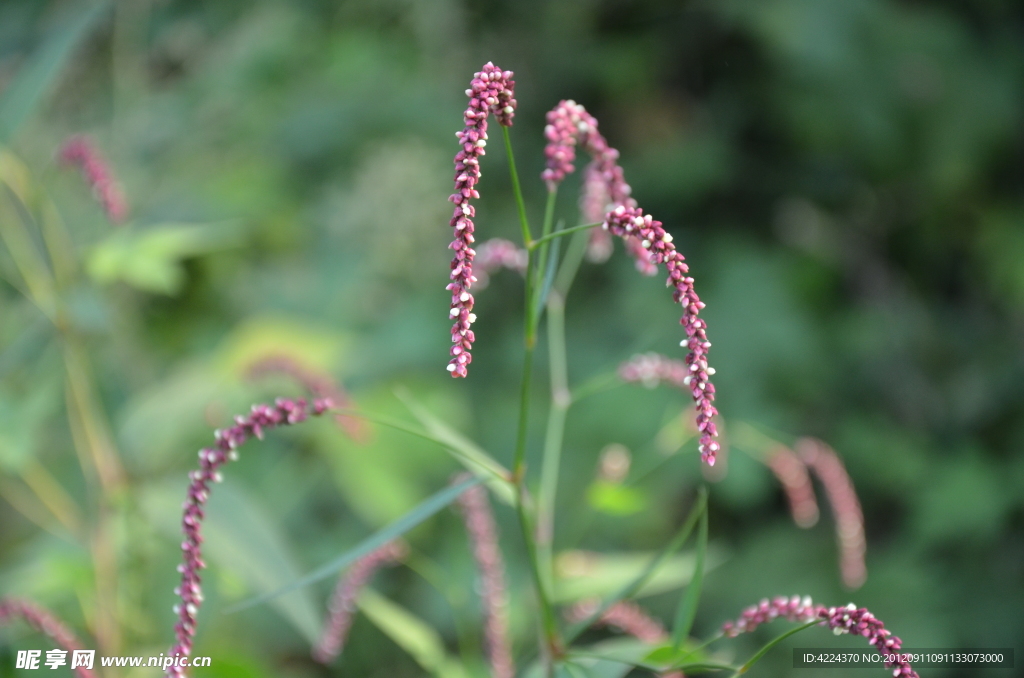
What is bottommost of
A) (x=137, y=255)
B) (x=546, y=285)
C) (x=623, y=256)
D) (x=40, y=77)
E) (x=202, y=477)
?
(x=202, y=477)

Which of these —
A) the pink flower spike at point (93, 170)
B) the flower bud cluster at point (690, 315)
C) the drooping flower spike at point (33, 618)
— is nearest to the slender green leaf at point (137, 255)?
the pink flower spike at point (93, 170)

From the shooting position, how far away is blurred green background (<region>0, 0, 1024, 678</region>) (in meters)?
1.73

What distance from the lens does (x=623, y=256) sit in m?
2.22

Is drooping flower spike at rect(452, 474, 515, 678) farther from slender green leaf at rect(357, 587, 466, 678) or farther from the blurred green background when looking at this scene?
the blurred green background

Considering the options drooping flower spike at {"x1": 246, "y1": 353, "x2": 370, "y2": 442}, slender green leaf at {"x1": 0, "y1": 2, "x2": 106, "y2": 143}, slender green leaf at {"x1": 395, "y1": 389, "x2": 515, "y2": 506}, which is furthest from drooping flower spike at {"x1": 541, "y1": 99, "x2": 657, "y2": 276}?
slender green leaf at {"x1": 0, "y1": 2, "x2": 106, "y2": 143}

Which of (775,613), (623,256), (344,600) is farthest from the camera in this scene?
(623,256)

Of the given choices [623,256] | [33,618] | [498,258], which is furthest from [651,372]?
[623,256]

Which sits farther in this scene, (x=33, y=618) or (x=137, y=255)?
(x=137, y=255)

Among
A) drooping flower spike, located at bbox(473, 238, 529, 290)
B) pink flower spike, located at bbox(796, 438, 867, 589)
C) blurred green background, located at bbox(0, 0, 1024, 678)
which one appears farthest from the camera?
blurred green background, located at bbox(0, 0, 1024, 678)

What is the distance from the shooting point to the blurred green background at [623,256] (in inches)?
68.1

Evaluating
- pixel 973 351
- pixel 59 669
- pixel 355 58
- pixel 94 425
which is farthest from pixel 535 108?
pixel 59 669

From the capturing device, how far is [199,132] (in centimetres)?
196

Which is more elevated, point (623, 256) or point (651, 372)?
point (623, 256)

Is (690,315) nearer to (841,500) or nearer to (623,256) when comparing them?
(841,500)
